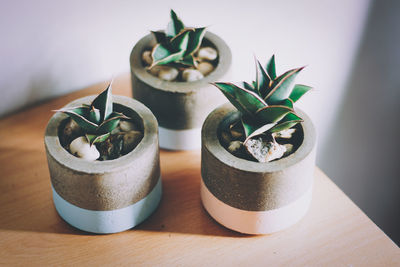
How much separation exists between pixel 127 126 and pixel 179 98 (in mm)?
112

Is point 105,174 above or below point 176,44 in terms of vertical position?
below

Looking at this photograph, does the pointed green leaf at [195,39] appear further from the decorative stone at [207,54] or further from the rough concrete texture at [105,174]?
the rough concrete texture at [105,174]

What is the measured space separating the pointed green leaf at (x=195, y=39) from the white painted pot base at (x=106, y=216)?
27cm

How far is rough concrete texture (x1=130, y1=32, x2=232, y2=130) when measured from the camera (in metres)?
0.80

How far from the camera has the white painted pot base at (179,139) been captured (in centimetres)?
87

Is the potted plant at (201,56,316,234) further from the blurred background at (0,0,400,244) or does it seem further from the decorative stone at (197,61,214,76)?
the blurred background at (0,0,400,244)

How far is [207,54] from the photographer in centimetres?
88

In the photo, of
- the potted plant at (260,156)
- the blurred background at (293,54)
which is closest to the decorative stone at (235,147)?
the potted plant at (260,156)

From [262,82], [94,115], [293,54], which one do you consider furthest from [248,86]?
[293,54]

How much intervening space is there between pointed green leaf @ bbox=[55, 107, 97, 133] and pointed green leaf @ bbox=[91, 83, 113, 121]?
0.02 meters

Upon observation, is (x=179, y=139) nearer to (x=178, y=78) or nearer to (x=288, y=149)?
(x=178, y=78)

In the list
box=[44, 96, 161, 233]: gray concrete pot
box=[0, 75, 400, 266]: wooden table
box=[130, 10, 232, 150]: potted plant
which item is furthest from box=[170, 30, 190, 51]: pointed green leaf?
box=[0, 75, 400, 266]: wooden table

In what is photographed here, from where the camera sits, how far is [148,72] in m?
0.85

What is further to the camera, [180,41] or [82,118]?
[180,41]
